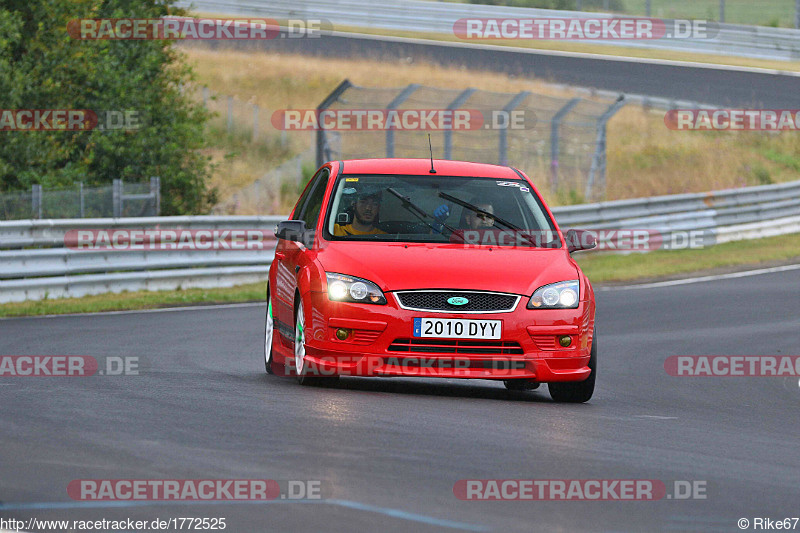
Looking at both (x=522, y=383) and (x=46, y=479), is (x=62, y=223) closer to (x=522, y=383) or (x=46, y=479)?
(x=522, y=383)

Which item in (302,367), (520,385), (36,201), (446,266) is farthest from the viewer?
(36,201)

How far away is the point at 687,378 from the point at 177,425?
5.86 meters

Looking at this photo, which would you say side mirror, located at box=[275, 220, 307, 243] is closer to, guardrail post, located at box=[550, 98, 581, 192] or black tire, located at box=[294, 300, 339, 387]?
black tire, located at box=[294, 300, 339, 387]

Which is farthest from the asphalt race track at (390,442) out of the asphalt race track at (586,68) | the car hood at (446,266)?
the asphalt race track at (586,68)

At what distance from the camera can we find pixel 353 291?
8969 mm

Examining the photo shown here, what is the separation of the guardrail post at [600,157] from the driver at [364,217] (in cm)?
1691

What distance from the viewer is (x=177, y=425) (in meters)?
7.44

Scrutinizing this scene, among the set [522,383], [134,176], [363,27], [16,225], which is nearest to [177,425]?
[522,383]

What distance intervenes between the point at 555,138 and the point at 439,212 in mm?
17555

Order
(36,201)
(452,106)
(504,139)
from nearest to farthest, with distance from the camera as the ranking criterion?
1. (36,201)
2. (452,106)
3. (504,139)

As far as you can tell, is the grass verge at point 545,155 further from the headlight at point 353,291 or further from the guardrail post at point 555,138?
the headlight at point 353,291

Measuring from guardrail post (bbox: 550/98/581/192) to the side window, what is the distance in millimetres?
16047

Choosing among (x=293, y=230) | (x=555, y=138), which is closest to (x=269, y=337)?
(x=293, y=230)

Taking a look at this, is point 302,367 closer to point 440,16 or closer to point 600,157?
point 600,157
